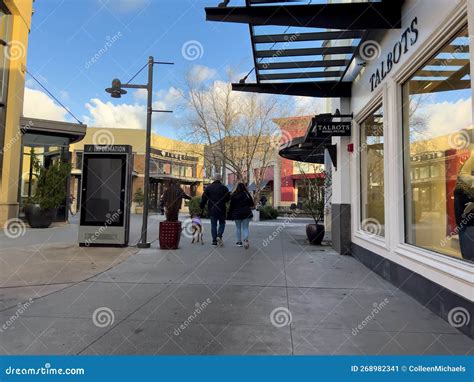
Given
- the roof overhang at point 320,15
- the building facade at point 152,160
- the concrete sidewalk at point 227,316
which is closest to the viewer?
the concrete sidewalk at point 227,316

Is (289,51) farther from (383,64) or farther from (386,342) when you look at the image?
(386,342)

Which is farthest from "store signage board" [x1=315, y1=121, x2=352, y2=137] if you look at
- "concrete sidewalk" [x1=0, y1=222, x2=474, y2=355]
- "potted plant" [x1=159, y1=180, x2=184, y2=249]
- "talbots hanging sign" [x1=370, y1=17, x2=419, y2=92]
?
"potted plant" [x1=159, y1=180, x2=184, y2=249]

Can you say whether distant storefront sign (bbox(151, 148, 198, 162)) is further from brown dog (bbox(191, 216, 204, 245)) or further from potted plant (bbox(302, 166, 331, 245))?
brown dog (bbox(191, 216, 204, 245))

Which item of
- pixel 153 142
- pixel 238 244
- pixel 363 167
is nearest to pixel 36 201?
pixel 238 244

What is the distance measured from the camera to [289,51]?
274 inches

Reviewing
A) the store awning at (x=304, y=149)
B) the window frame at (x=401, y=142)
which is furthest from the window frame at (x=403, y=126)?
the store awning at (x=304, y=149)

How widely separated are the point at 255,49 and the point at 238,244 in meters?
4.71

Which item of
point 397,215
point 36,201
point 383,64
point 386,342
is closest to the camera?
point 386,342

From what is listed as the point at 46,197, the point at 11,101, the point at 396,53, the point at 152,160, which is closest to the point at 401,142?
the point at 396,53

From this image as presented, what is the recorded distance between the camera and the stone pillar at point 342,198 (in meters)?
A: 8.09

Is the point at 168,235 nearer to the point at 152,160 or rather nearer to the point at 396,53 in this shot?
the point at 396,53

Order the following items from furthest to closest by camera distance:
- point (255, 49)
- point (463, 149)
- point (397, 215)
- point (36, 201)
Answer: point (36, 201) → point (255, 49) → point (397, 215) → point (463, 149)

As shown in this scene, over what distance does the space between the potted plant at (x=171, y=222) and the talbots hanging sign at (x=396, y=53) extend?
505 centimetres

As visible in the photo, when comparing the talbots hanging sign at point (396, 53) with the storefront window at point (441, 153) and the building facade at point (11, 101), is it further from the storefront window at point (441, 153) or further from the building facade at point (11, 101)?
the building facade at point (11, 101)
